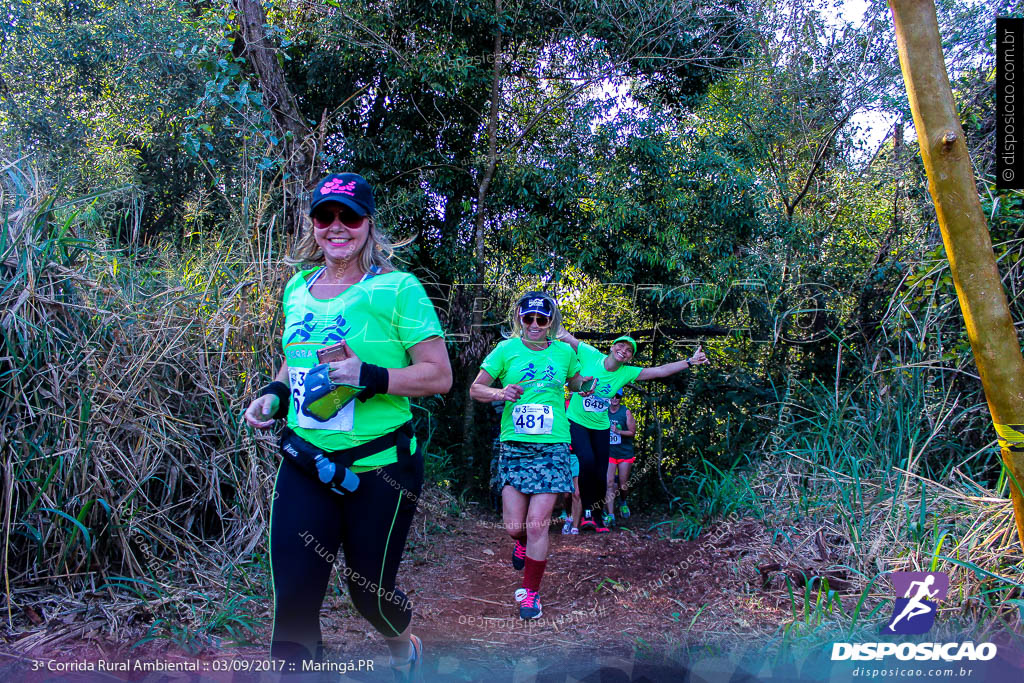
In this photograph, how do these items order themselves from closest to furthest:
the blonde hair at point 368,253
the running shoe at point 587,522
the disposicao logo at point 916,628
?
the blonde hair at point 368,253 → the disposicao logo at point 916,628 → the running shoe at point 587,522

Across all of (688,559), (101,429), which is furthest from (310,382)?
(688,559)

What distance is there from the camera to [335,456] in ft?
8.38

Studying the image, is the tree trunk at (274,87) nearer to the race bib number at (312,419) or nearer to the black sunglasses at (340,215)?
the black sunglasses at (340,215)

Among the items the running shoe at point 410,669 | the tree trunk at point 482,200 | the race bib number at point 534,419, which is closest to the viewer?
the running shoe at point 410,669

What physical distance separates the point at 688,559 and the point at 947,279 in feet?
9.55

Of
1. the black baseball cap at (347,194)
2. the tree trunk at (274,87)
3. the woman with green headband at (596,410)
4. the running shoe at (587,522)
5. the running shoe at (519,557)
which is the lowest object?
the running shoe at (587,522)

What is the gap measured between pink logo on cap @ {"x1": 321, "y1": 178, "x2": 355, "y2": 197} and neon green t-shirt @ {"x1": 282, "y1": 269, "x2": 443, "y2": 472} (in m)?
0.34

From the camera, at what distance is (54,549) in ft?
12.7

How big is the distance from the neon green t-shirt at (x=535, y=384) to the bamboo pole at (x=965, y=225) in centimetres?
227

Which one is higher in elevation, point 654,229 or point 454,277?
point 654,229

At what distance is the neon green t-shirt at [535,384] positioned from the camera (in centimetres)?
449

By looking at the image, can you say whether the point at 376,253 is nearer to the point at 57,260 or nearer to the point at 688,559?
the point at 57,260

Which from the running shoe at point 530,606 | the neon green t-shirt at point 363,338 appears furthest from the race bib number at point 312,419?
the running shoe at point 530,606

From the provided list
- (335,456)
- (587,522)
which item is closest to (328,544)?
(335,456)
